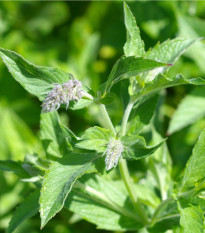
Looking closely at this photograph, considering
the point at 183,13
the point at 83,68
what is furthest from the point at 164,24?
the point at 83,68

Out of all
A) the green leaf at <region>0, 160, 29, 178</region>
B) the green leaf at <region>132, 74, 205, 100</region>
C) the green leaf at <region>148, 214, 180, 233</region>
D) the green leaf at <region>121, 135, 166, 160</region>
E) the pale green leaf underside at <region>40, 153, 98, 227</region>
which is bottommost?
the green leaf at <region>148, 214, 180, 233</region>

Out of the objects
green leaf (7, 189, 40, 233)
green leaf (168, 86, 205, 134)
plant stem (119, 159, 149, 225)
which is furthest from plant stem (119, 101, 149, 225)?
green leaf (168, 86, 205, 134)

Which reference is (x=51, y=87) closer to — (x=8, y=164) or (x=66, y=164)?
(x=66, y=164)

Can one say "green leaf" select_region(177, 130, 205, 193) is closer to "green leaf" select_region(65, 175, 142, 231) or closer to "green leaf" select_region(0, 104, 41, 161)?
"green leaf" select_region(65, 175, 142, 231)

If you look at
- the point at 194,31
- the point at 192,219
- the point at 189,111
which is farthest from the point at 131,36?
the point at 194,31

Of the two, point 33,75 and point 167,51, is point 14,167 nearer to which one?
point 33,75

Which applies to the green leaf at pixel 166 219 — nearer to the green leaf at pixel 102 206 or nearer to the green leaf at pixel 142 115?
the green leaf at pixel 102 206
